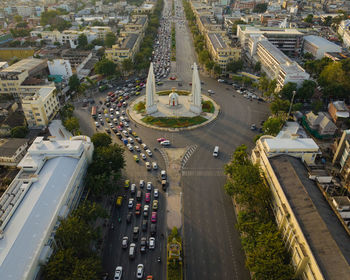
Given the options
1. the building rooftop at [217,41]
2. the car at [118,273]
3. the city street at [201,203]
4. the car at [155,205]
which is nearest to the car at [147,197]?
the car at [155,205]

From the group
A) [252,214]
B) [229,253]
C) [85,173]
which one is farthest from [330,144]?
[85,173]

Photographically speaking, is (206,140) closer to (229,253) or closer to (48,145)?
(229,253)

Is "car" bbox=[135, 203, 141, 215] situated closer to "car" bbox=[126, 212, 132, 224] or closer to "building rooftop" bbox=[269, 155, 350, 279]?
"car" bbox=[126, 212, 132, 224]

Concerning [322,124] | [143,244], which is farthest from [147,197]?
[322,124]

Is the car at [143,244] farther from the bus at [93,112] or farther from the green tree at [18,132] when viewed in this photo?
the bus at [93,112]

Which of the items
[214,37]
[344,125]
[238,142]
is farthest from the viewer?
[214,37]

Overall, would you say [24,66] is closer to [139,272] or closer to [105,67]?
[105,67]

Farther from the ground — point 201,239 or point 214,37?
point 214,37

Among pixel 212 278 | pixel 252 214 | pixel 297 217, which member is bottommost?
pixel 212 278
